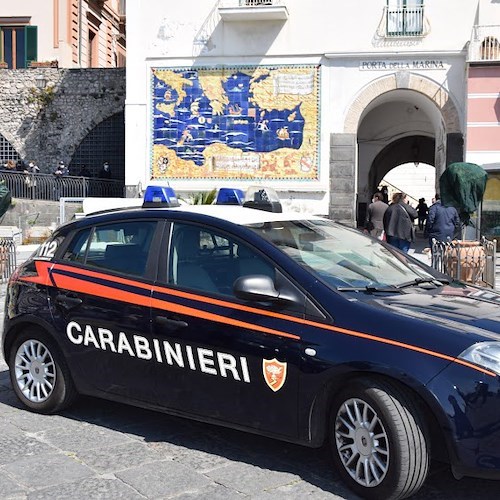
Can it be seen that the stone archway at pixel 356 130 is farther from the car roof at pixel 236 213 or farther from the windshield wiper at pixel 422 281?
the windshield wiper at pixel 422 281

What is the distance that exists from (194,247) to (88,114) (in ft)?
80.8

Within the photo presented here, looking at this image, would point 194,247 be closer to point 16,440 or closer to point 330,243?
point 330,243

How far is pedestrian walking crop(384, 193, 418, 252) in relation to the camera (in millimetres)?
13797

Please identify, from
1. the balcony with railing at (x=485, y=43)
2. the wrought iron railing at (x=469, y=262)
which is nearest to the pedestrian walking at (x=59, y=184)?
the balcony with railing at (x=485, y=43)

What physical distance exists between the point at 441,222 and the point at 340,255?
8.69 metres

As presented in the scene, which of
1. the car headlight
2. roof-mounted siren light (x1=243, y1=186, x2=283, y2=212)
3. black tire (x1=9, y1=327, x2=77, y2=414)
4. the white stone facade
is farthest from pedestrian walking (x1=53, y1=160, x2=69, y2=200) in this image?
the car headlight

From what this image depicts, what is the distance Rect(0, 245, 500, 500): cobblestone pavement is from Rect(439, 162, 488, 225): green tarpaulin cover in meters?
9.45

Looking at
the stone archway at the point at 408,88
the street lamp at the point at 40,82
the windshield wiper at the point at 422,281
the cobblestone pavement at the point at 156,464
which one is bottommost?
the cobblestone pavement at the point at 156,464

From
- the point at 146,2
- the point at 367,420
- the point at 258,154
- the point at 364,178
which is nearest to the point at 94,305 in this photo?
the point at 367,420

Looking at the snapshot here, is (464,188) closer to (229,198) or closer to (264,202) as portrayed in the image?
(229,198)

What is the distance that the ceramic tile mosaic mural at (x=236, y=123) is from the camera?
22891 mm

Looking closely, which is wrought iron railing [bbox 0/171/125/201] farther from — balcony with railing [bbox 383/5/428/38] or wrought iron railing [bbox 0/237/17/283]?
wrought iron railing [bbox 0/237/17/283]

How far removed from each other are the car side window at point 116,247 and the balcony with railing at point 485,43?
1822cm

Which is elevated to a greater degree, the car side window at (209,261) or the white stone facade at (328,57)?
the white stone facade at (328,57)
